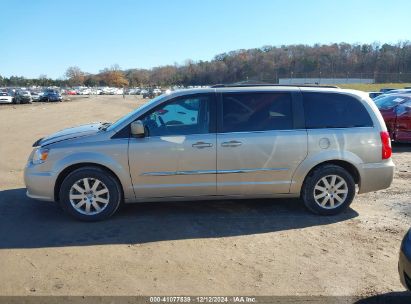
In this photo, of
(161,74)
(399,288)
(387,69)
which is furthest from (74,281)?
(161,74)

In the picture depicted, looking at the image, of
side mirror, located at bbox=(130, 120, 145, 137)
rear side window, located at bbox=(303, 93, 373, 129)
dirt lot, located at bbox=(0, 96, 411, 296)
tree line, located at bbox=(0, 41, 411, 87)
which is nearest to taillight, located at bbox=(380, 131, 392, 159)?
rear side window, located at bbox=(303, 93, 373, 129)

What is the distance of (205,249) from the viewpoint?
4.54m

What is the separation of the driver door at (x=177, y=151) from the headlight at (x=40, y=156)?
3.70ft

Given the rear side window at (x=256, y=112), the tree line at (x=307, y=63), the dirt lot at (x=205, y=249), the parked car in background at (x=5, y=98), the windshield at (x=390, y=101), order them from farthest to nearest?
the tree line at (x=307, y=63), the parked car in background at (x=5, y=98), the windshield at (x=390, y=101), the rear side window at (x=256, y=112), the dirt lot at (x=205, y=249)

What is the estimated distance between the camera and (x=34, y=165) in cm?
542

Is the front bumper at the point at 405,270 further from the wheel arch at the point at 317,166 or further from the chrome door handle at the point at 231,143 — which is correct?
the chrome door handle at the point at 231,143

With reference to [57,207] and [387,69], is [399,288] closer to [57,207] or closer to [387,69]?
[57,207]

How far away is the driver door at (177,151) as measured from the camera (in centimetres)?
530

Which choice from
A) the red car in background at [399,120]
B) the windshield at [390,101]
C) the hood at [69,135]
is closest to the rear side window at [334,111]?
the hood at [69,135]

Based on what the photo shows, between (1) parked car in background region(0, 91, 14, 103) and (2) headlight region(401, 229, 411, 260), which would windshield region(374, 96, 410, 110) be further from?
(1) parked car in background region(0, 91, 14, 103)

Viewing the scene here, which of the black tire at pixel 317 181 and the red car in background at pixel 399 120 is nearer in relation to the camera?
the black tire at pixel 317 181

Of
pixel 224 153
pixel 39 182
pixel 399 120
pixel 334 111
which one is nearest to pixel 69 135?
pixel 39 182

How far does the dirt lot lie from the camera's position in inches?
148

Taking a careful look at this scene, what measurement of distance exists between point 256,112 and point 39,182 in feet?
9.99
